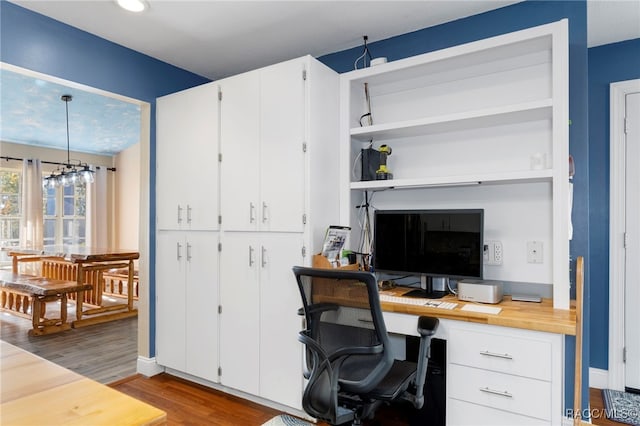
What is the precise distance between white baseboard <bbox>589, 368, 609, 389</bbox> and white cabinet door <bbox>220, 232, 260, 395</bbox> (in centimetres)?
254

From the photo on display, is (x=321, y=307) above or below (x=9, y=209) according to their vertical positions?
below

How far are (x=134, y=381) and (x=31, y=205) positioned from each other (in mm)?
4906

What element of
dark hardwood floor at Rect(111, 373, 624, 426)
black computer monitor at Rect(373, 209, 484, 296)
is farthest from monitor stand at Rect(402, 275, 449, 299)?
dark hardwood floor at Rect(111, 373, 624, 426)

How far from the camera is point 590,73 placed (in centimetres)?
298

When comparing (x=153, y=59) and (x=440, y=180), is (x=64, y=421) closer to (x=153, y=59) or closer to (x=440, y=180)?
(x=440, y=180)

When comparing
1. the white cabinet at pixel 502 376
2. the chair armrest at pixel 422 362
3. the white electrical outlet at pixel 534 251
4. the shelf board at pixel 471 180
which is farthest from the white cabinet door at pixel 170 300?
the white electrical outlet at pixel 534 251

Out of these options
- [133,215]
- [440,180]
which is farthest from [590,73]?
[133,215]

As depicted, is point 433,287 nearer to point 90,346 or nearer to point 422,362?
point 422,362

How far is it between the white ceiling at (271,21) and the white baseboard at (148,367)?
8.43ft

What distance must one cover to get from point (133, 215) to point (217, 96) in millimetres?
5501

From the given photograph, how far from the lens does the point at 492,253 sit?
2.44m

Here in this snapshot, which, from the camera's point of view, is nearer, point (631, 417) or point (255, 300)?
point (631, 417)

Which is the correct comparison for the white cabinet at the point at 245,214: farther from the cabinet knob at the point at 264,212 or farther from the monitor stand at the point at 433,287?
the monitor stand at the point at 433,287

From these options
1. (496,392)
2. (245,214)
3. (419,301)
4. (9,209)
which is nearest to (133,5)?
(245,214)
